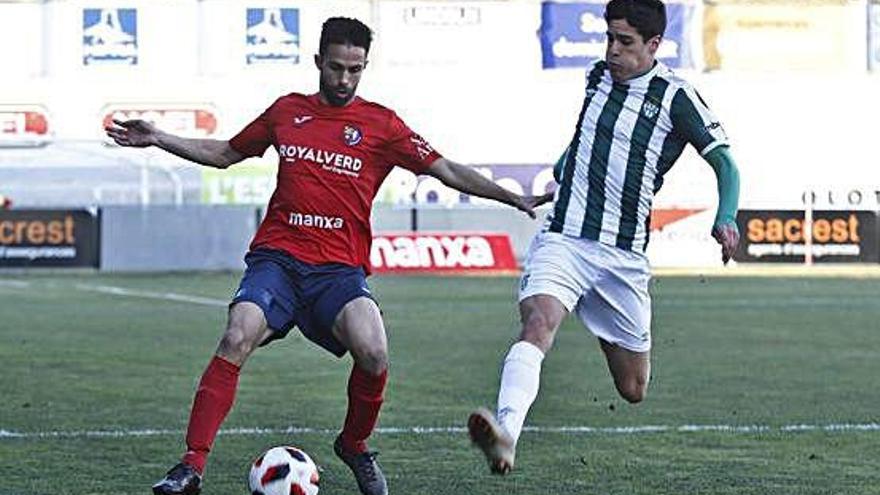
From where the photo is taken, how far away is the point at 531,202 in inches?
385

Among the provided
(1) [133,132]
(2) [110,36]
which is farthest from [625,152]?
(2) [110,36]

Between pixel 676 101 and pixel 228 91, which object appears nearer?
pixel 676 101

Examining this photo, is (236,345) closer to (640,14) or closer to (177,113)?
(640,14)

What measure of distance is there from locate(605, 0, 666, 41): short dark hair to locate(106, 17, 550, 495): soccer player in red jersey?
3.05 feet

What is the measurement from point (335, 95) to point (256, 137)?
452 mm

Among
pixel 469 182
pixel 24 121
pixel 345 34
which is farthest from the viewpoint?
pixel 24 121

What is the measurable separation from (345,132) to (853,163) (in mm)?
39692

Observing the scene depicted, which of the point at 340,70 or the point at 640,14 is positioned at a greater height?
the point at 640,14

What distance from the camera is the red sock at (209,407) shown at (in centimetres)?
866

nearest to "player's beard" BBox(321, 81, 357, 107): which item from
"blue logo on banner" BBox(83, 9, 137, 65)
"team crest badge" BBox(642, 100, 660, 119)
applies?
"team crest badge" BBox(642, 100, 660, 119)

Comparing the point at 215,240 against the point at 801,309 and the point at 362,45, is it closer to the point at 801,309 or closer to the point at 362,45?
the point at 801,309

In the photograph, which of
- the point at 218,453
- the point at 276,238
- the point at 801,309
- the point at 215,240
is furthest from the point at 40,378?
the point at 215,240

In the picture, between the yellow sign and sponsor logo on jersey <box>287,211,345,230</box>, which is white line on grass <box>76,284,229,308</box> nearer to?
sponsor logo on jersey <box>287,211,345,230</box>

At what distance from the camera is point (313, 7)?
153ft
